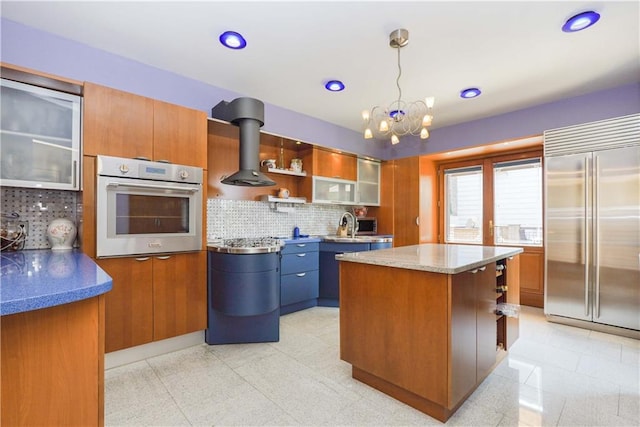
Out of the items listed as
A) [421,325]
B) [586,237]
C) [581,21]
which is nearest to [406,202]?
[586,237]

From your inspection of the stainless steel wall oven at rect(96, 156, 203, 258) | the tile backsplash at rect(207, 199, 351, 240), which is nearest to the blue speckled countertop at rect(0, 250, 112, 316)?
the stainless steel wall oven at rect(96, 156, 203, 258)

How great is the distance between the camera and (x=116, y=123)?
224cm

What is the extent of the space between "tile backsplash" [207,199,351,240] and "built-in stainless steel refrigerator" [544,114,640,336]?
2775mm

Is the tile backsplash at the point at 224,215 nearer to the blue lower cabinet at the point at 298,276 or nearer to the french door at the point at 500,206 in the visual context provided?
the blue lower cabinet at the point at 298,276

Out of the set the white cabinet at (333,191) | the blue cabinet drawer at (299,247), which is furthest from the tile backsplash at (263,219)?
the blue cabinet drawer at (299,247)

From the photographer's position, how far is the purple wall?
89.0 inches

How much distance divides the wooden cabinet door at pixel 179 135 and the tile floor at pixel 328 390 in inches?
66.0

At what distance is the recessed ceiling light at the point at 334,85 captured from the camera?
308cm

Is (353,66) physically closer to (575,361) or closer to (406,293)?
(406,293)

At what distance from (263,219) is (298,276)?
857 millimetres

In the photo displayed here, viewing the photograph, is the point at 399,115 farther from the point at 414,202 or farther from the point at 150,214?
the point at 414,202

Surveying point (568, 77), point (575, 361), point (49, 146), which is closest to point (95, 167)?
point (49, 146)

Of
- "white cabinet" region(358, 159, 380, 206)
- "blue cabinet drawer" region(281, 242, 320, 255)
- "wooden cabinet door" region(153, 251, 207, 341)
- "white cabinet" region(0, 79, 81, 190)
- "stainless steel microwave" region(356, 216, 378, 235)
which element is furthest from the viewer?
"stainless steel microwave" region(356, 216, 378, 235)

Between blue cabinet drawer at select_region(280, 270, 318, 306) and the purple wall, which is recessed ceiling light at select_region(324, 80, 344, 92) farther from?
blue cabinet drawer at select_region(280, 270, 318, 306)
